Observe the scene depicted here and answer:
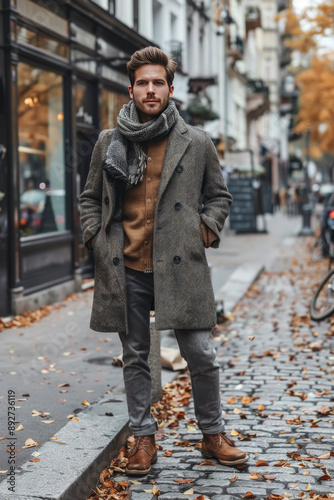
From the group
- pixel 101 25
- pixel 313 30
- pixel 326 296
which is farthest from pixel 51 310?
pixel 313 30

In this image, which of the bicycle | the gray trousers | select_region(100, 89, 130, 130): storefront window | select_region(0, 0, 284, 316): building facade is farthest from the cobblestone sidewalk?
select_region(100, 89, 130, 130): storefront window

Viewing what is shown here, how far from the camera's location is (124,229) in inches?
168

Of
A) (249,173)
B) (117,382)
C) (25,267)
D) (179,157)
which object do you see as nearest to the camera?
(179,157)

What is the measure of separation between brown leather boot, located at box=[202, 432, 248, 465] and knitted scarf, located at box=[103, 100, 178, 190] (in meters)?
1.51

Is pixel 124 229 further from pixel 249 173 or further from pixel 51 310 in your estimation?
pixel 249 173

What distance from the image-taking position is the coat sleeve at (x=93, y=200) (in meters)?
Result: 4.27

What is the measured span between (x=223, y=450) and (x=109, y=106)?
10.3 m

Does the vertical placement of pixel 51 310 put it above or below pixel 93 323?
below

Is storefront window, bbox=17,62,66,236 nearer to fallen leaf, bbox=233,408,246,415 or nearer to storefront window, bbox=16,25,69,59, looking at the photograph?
storefront window, bbox=16,25,69,59

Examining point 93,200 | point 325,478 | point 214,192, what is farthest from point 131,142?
point 325,478

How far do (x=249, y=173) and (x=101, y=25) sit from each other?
1535 cm

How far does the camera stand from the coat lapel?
4156 mm

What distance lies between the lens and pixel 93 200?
435cm

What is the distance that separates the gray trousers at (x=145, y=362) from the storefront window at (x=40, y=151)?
18.9ft
